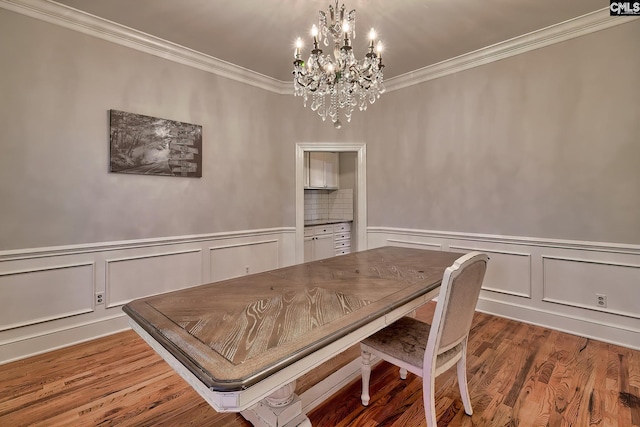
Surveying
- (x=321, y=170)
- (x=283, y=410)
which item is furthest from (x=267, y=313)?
(x=321, y=170)

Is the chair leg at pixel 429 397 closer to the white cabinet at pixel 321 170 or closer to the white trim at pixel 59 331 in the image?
the white trim at pixel 59 331

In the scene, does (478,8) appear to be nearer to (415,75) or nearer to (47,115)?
(415,75)

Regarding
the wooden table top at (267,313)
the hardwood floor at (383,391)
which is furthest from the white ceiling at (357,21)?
the hardwood floor at (383,391)

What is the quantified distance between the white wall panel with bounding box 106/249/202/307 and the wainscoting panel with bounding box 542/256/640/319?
136 inches

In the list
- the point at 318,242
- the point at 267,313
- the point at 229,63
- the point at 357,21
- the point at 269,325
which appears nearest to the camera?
the point at 269,325

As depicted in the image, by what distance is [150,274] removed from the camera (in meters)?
2.86

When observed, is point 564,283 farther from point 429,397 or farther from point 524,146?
point 429,397

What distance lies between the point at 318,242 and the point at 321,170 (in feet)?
4.36

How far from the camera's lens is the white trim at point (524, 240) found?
7.88ft

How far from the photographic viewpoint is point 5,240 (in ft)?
Result: 7.13

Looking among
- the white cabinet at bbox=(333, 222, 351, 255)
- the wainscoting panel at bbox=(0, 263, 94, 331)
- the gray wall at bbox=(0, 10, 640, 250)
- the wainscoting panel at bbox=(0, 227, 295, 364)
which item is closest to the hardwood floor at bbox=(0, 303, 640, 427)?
the wainscoting panel at bbox=(0, 227, 295, 364)

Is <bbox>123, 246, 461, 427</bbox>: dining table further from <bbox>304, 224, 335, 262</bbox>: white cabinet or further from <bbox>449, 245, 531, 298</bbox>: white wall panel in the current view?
<bbox>304, 224, 335, 262</bbox>: white cabinet

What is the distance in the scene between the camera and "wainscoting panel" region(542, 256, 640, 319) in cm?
237

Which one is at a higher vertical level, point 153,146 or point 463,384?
point 153,146
